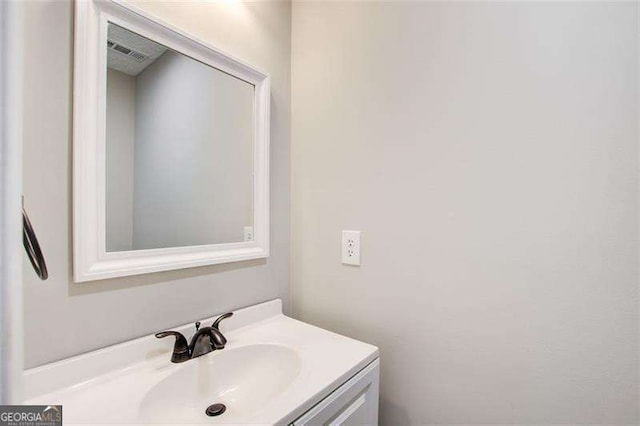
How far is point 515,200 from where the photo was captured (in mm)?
737

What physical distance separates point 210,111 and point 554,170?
3.47 feet

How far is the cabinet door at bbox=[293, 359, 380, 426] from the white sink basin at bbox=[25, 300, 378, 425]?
0.8 inches

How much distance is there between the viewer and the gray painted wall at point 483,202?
2.09 ft

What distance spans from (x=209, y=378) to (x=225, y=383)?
0.06 meters

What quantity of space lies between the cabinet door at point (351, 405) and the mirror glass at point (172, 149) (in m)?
0.61

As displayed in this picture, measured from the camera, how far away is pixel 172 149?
2.91 feet

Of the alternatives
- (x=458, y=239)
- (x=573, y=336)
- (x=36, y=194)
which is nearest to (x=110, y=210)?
(x=36, y=194)

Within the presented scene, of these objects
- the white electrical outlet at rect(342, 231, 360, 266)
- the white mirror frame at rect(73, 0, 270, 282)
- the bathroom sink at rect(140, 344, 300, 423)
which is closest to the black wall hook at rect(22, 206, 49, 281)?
the white mirror frame at rect(73, 0, 270, 282)

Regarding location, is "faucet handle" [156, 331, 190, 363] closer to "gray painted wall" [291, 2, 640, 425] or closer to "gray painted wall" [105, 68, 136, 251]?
"gray painted wall" [105, 68, 136, 251]

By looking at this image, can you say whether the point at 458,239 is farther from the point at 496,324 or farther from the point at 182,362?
the point at 182,362

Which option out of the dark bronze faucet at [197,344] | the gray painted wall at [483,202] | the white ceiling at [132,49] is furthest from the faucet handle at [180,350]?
the white ceiling at [132,49]

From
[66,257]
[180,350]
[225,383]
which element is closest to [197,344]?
[180,350]

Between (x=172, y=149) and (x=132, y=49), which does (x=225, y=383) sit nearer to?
(x=172, y=149)

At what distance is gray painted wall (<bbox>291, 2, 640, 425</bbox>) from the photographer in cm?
64
